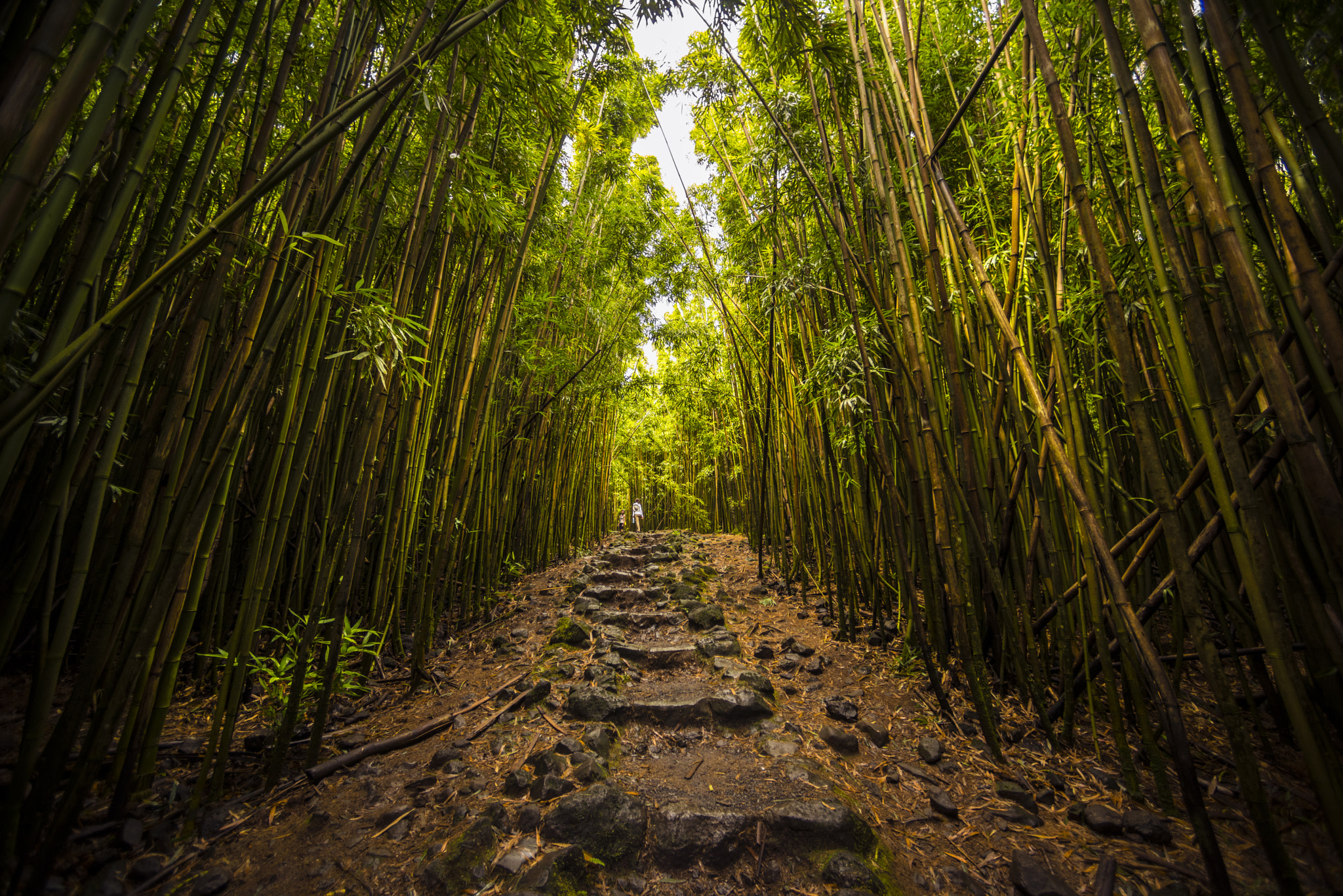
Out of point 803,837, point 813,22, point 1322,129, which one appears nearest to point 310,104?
point 813,22

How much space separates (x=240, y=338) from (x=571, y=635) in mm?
1756

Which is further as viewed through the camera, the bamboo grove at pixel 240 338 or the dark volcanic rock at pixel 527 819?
the dark volcanic rock at pixel 527 819

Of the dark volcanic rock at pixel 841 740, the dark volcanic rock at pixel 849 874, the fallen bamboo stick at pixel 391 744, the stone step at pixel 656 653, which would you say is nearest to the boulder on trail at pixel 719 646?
the stone step at pixel 656 653

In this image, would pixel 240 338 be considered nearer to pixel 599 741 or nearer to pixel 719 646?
pixel 599 741

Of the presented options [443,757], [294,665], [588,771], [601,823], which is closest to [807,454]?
[588,771]

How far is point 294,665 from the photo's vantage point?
1442mm

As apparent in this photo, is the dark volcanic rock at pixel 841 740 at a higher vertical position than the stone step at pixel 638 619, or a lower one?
lower

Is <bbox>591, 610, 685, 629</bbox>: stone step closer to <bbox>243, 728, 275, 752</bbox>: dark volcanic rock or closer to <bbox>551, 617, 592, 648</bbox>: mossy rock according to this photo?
<bbox>551, 617, 592, 648</bbox>: mossy rock

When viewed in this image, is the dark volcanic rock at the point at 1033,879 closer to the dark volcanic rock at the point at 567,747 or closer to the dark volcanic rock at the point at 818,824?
the dark volcanic rock at the point at 818,824

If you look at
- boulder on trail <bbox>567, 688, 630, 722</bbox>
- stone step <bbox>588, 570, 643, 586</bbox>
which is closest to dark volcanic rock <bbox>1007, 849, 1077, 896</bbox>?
boulder on trail <bbox>567, 688, 630, 722</bbox>

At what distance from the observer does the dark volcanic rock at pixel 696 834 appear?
1.01m

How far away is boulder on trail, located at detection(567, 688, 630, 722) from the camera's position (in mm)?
1600

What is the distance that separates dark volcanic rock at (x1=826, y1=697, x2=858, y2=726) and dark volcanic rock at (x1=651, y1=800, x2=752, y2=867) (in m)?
0.68

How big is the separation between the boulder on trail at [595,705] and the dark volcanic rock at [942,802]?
0.94 metres
